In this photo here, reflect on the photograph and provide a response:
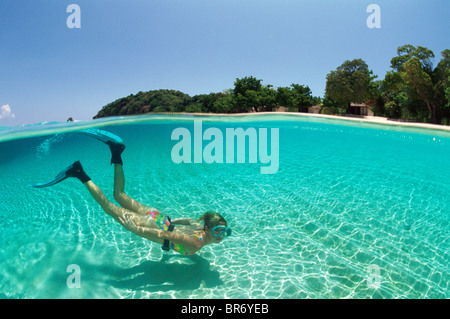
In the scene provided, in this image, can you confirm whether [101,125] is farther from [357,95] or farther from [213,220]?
[357,95]

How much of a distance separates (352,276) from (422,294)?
0.68 metres

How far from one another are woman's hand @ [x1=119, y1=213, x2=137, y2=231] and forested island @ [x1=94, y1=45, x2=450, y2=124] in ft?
71.4

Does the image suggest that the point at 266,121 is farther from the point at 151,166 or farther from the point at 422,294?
the point at 422,294

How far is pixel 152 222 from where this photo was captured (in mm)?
3049

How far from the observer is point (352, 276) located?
2.93 metres

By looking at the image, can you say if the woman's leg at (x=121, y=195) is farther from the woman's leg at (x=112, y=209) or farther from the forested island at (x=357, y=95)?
the forested island at (x=357, y=95)

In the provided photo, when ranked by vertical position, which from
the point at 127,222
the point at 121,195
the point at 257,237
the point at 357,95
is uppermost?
the point at 357,95

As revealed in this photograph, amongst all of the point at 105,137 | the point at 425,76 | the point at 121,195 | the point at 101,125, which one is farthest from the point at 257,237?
the point at 425,76

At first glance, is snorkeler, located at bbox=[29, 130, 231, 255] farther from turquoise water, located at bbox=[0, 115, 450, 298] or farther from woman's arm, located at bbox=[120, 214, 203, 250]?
turquoise water, located at bbox=[0, 115, 450, 298]

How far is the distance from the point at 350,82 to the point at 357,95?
156cm

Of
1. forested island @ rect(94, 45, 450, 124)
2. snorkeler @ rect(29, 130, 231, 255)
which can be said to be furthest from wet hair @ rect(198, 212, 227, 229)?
forested island @ rect(94, 45, 450, 124)

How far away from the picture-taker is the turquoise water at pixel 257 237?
2818mm

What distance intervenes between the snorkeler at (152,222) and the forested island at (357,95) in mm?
21137

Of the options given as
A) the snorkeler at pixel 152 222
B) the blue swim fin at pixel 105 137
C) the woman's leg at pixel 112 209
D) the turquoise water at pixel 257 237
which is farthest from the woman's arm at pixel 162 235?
the blue swim fin at pixel 105 137
